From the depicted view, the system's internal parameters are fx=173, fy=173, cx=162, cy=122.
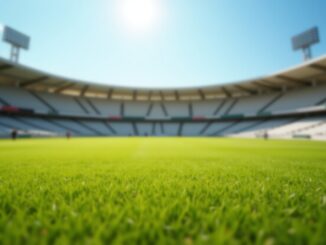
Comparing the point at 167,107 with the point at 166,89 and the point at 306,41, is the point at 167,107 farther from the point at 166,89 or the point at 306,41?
the point at 306,41

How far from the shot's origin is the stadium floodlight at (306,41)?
31.7 metres

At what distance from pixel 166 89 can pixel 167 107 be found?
676cm

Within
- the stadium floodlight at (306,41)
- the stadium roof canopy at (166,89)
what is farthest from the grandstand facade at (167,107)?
the stadium floodlight at (306,41)

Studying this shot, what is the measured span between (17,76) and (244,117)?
4706 centimetres

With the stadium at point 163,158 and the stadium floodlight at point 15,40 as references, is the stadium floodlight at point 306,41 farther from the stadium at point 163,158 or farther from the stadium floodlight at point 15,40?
the stadium floodlight at point 15,40

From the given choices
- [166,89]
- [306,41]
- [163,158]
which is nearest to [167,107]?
[166,89]

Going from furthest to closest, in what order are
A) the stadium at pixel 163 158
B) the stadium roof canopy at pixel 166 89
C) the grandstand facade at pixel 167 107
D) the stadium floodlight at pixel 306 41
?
the stadium floodlight at pixel 306 41
the grandstand facade at pixel 167 107
the stadium roof canopy at pixel 166 89
the stadium at pixel 163 158

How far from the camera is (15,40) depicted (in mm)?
32031

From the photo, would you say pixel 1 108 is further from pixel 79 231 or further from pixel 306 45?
pixel 306 45

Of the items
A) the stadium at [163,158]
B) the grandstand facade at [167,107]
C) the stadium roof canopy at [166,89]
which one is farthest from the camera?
the grandstand facade at [167,107]

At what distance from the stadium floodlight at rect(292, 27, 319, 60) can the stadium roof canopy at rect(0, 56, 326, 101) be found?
5375mm

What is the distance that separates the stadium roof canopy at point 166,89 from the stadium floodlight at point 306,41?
5.38 m

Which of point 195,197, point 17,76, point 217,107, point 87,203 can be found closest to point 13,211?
point 87,203

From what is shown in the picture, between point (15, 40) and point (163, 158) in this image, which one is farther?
point (15, 40)
